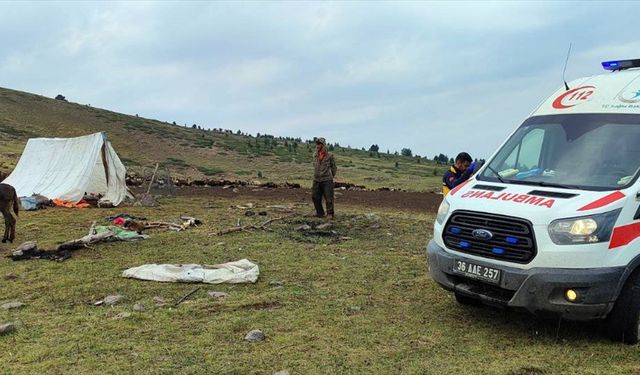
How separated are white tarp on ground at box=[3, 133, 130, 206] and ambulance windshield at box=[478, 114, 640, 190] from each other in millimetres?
13298

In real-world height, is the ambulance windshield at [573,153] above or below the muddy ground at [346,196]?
above

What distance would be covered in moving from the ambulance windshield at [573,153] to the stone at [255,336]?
2.84 metres

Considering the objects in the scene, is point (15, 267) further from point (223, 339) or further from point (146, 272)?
point (223, 339)

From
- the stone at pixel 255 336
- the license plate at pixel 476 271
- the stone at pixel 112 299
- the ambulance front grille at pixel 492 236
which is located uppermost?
the ambulance front grille at pixel 492 236

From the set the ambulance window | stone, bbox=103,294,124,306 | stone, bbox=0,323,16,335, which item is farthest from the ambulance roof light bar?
stone, bbox=0,323,16,335

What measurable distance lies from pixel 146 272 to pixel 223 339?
2687 millimetres

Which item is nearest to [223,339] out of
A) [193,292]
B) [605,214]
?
[193,292]

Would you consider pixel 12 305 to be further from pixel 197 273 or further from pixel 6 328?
pixel 197 273

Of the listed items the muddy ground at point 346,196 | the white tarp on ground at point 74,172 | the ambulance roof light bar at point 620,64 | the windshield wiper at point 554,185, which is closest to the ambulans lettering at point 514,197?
the windshield wiper at point 554,185

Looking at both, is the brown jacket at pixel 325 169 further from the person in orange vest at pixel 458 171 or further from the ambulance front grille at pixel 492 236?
the ambulance front grille at pixel 492 236

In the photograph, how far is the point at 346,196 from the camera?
18672 mm

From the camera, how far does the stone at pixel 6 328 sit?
16.5 ft

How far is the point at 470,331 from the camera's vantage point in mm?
5219

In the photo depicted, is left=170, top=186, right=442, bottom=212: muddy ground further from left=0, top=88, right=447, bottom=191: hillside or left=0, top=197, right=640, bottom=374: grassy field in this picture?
left=0, top=197, right=640, bottom=374: grassy field
